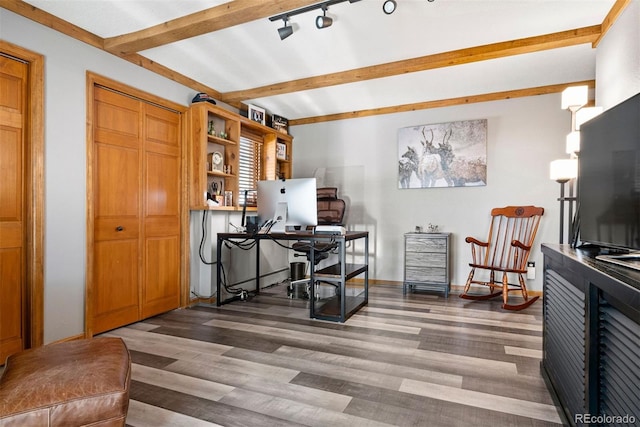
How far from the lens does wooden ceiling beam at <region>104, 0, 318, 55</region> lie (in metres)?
2.30

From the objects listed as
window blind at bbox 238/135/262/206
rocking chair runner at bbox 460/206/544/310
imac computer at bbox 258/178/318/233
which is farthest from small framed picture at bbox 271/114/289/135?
rocking chair runner at bbox 460/206/544/310

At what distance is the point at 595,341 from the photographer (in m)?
1.26

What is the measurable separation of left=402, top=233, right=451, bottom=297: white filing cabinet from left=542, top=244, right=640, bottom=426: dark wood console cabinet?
2469 mm

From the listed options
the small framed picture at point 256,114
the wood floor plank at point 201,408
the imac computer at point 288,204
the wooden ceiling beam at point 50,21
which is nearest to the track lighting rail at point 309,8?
the imac computer at point 288,204

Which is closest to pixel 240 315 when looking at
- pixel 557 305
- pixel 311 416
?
pixel 311 416

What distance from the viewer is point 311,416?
1.69m

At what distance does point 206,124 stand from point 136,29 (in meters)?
1.18

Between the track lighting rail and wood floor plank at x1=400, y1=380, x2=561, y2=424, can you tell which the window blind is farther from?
wood floor plank at x1=400, y1=380, x2=561, y2=424

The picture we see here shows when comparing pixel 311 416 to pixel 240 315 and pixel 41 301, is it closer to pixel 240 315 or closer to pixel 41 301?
pixel 240 315

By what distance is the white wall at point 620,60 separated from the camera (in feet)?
7.58

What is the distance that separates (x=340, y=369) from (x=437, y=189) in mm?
3155

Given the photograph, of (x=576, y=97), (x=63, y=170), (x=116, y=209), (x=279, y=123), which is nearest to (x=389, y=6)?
(x=576, y=97)

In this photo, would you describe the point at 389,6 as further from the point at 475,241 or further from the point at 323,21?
the point at 475,241

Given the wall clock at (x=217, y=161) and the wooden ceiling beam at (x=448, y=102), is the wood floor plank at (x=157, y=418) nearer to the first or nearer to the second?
the wall clock at (x=217, y=161)
